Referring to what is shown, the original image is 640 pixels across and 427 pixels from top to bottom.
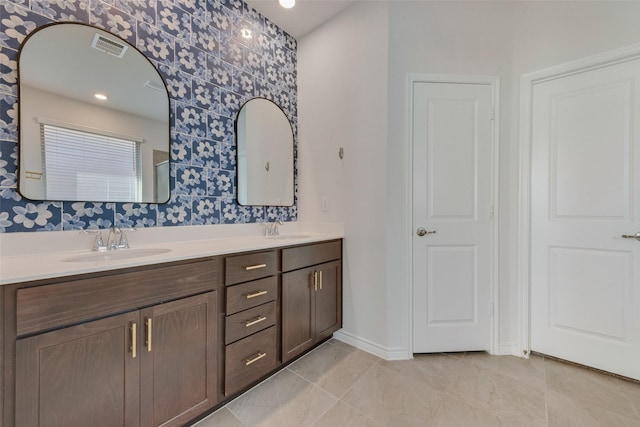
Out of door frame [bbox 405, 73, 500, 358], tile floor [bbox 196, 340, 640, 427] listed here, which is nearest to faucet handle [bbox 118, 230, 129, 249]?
tile floor [bbox 196, 340, 640, 427]

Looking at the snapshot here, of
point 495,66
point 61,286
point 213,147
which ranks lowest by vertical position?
point 61,286

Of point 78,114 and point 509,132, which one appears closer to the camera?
point 78,114

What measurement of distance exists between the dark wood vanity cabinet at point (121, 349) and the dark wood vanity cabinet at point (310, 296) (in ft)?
1.70

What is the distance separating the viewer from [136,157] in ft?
5.03

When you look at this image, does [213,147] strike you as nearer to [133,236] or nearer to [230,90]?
[230,90]

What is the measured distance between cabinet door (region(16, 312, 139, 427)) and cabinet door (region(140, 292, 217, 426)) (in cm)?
5

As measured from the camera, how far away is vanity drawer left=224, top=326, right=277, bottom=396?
1411 mm

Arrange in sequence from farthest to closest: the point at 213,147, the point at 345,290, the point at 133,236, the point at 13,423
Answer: the point at 345,290 → the point at 213,147 → the point at 133,236 → the point at 13,423

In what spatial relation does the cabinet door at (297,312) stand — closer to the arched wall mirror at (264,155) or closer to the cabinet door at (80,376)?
the arched wall mirror at (264,155)

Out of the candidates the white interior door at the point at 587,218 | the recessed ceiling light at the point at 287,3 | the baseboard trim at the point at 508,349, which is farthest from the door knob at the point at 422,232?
the recessed ceiling light at the point at 287,3

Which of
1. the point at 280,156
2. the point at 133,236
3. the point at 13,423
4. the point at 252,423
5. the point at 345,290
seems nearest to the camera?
the point at 13,423

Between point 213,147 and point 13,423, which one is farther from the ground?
point 213,147

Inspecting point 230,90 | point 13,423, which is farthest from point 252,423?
point 230,90

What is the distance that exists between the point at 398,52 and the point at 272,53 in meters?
1.09
